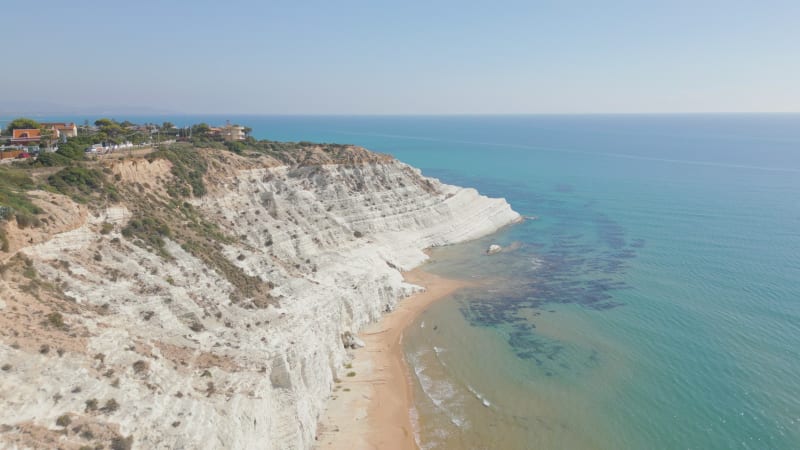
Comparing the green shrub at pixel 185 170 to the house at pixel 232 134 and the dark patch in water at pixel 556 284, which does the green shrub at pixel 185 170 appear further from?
the dark patch in water at pixel 556 284

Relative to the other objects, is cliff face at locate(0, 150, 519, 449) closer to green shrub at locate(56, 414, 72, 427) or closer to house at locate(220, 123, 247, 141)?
green shrub at locate(56, 414, 72, 427)

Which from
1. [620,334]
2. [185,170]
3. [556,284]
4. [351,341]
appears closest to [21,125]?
[185,170]

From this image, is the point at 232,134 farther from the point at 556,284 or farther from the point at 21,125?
the point at 556,284

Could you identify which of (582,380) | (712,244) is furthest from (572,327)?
(712,244)

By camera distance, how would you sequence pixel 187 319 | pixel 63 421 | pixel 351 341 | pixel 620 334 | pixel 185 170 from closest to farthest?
pixel 63 421 < pixel 187 319 < pixel 351 341 < pixel 620 334 < pixel 185 170

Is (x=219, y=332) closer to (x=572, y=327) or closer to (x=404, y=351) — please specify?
(x=404, y=351)

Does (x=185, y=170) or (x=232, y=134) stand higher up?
(x=232, y=134)
